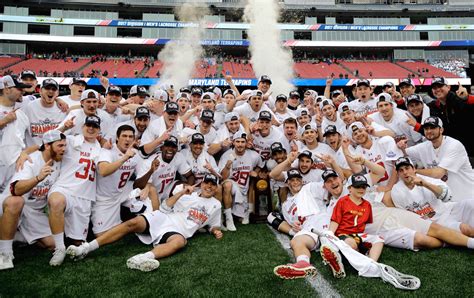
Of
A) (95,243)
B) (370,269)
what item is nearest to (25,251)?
(95,243)

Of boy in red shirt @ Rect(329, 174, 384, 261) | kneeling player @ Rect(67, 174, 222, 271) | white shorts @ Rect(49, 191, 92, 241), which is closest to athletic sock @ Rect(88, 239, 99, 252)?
kneeling player @ Rect(67, 174, 222, 271)

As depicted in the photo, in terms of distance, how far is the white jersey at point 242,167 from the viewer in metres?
5.72

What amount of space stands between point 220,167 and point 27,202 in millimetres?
3028

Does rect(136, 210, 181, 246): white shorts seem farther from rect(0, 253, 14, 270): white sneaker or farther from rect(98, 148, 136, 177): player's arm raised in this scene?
rect(0, 253, 14, 270): white sneaker

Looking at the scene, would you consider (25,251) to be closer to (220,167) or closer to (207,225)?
(207,225)

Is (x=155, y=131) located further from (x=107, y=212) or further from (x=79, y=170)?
(x=107, y=212)

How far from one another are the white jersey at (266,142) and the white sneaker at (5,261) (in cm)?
418

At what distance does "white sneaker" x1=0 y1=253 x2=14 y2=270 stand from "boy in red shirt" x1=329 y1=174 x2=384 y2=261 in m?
3.85

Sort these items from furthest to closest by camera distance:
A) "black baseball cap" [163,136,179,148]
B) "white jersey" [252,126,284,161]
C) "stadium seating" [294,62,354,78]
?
"stadium seating" [294,62,354,78] < "white jersey" [252,126,284,161] < "black baseball cap" [163,136,179,148]

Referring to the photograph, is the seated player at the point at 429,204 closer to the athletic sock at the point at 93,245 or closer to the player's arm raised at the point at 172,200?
the player's arm raised at the point at 172,200

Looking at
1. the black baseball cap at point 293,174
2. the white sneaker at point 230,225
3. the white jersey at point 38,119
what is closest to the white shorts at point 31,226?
the white jersey at point 38,119

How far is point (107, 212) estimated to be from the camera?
177 inches

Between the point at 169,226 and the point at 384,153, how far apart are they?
3.55 metres

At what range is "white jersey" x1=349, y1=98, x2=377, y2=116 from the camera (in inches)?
269
